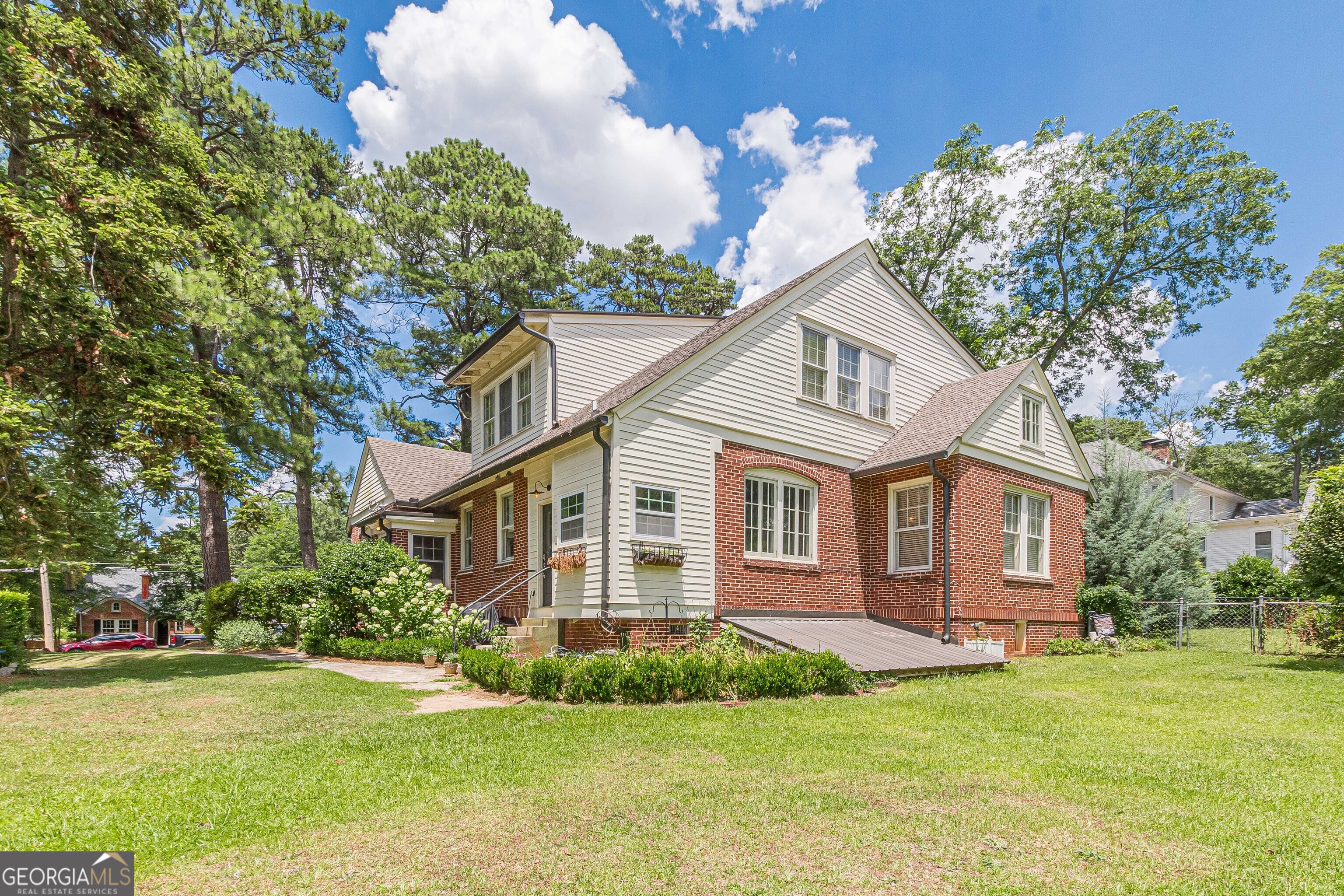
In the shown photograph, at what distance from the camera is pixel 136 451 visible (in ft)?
36.0

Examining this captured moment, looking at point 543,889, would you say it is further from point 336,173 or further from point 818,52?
point 336,173

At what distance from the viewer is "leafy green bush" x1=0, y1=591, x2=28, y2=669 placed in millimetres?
11430

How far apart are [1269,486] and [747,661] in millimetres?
50119

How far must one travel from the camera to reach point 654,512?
1161 centimetres

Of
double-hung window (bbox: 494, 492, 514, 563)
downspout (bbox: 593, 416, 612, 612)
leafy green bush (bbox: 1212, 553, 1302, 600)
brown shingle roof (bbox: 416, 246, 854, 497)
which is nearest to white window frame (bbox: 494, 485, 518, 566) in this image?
double-hung window (bbox: 494, 492, 514, 563)

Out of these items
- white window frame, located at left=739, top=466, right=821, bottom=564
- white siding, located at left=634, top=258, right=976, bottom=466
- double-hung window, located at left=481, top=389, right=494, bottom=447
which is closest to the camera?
white siding, located at left=634, top=258, right=976, bottom=466

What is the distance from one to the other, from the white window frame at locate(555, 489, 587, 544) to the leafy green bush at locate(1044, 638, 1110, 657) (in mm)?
10093

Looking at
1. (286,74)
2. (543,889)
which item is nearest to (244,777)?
(543,889)

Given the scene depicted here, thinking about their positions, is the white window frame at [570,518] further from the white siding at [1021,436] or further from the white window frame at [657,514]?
the white siding at [1021,436]

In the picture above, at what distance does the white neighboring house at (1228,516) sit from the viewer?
33.2 metres

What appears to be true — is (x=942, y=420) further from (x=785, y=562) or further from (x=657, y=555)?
(x=657, y=555)

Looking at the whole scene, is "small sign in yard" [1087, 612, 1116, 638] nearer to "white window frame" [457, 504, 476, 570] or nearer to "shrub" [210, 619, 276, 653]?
"white window frame" [457, 504, 476, 570]

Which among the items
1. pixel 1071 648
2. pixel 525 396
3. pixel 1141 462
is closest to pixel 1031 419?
pixel 1141 462

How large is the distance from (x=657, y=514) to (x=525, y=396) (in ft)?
16.9
